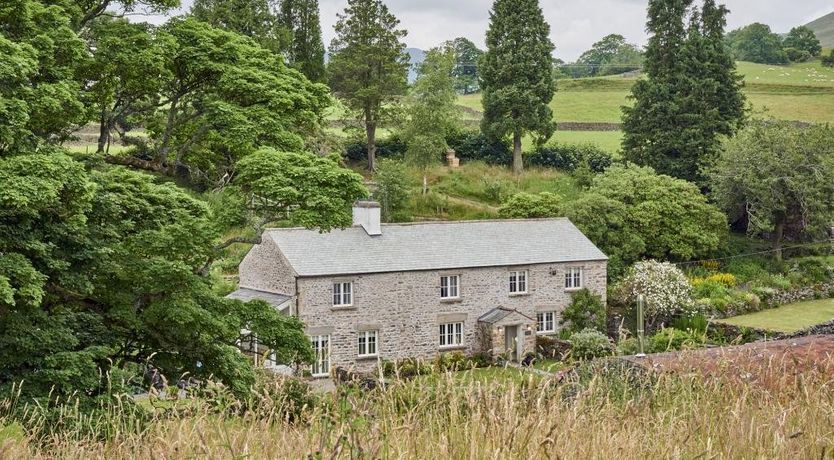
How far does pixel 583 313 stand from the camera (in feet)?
119

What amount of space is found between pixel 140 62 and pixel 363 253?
1478cm

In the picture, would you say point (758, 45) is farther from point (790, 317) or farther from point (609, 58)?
point (790, 317)

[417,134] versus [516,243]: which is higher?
[417,134]

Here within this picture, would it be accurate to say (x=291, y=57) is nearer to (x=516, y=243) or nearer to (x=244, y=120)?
(x=516, y=243)

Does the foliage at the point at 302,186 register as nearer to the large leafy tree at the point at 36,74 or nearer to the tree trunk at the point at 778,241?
the large leafy tree at the point at 36,74

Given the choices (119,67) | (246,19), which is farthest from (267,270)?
(246,19)

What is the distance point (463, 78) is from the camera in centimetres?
10806

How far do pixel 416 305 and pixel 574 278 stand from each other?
7.14 meters

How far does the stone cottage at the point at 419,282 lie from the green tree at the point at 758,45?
95094mm

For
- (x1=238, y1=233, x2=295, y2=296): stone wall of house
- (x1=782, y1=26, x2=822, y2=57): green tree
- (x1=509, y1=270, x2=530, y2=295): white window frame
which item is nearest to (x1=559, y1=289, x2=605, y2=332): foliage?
(x1=509, y1=270, x2=530, y2=295): white window frame

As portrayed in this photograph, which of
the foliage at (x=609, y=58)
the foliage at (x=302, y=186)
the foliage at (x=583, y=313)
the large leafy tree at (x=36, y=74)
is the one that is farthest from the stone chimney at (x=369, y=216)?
the foliage at (x=609, y=58)

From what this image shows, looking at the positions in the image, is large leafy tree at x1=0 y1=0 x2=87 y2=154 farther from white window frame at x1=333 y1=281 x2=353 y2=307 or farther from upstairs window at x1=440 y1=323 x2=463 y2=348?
upstairs window at x1=440 y1=323 x2=463 y2=348

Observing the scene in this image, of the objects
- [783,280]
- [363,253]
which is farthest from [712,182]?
[363,253]

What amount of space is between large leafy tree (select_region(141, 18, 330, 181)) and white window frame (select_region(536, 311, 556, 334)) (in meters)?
16.2
